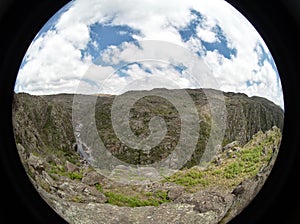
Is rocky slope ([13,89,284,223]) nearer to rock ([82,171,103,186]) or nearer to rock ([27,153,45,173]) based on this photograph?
rock ([82,171,103,186])

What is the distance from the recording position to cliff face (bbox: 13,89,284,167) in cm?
247

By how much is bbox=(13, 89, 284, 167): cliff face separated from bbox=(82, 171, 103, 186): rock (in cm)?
22

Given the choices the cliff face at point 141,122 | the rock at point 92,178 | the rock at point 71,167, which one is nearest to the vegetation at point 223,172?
the cliff face at point 141,122

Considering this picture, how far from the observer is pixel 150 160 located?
3535 millimetres

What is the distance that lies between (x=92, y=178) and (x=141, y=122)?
0.91 m

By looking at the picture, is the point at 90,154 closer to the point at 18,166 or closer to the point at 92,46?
the point at 92,46

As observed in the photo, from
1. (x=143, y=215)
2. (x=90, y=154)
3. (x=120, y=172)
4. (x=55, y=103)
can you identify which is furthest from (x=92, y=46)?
(x=143, y=215)

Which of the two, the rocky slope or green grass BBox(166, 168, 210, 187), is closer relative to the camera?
the rocky slope

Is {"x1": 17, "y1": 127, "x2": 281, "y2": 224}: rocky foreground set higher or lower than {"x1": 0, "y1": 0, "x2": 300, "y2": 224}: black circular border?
lower

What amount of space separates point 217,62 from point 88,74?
1251mm

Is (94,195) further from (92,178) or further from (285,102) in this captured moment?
(285,102)

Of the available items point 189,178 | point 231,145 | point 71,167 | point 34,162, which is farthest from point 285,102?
point 189,178

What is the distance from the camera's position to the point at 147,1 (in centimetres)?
300

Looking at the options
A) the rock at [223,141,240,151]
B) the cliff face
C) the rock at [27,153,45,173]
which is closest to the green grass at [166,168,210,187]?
the cliff face
